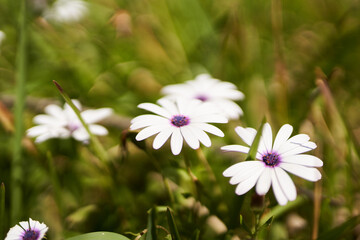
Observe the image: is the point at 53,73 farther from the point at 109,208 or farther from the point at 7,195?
the point at 109,208

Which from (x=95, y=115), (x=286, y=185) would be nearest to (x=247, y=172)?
(x=286, y=185)

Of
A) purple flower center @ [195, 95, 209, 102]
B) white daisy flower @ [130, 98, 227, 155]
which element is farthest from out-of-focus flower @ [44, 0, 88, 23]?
white daisy flower @ [130, 98, 227, 155]

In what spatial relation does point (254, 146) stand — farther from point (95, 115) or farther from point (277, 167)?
point (95, 115)

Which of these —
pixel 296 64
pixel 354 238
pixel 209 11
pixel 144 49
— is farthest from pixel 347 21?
pixel 354 238

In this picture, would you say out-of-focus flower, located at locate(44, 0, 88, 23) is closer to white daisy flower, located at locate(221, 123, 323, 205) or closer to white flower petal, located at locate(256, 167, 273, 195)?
white daisy flower, located at locate(221, 123, 323, 205)

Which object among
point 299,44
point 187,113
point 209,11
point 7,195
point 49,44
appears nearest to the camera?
point 187,113

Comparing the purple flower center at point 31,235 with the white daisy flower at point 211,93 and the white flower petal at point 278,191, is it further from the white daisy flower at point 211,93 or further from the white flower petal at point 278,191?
the white daisy flower at point 211,93
